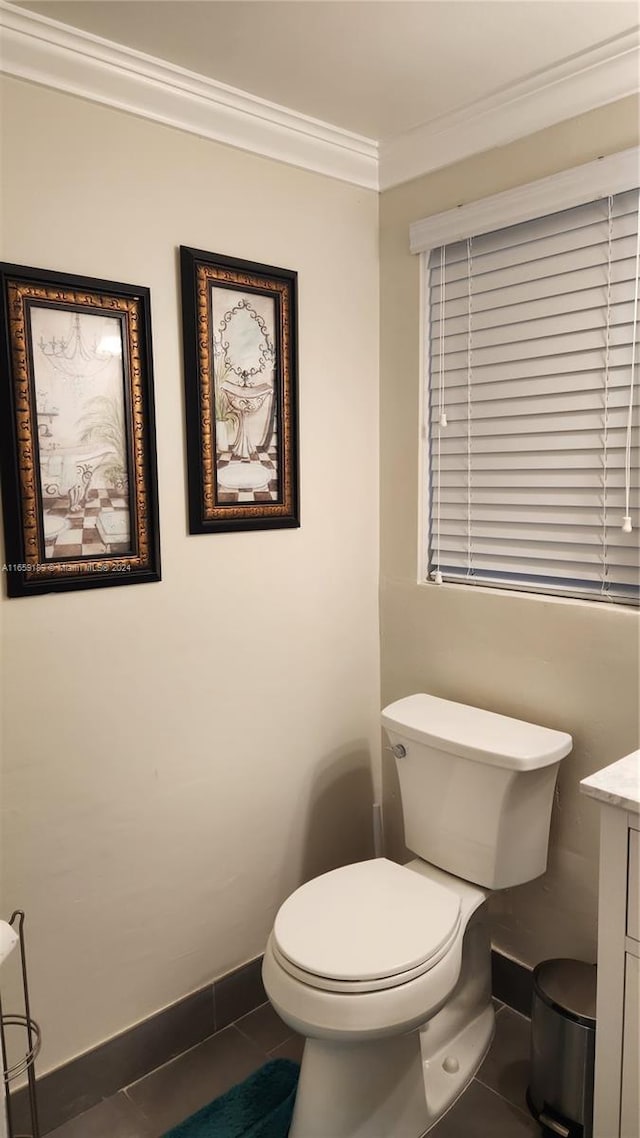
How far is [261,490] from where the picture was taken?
1938 millimetres

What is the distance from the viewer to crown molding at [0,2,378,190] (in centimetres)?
144

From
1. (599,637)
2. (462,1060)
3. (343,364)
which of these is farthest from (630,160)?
(462,1060)

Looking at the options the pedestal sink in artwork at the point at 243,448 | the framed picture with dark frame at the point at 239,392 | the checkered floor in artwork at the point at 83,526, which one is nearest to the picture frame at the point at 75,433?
the checkered floor in artwork at the point at 83,526

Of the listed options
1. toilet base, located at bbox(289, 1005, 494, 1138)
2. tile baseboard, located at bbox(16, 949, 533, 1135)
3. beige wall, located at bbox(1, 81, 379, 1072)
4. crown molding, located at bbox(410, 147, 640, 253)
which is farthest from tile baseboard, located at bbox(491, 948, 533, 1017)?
crown molding, located at bbox(410, 147, 640, 253)

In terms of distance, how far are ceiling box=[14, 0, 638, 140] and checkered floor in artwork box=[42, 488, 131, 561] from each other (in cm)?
92

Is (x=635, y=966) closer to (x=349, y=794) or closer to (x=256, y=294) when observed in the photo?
(x=349, y=794)

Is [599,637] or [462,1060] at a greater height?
[599,637]

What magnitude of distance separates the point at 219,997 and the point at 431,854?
0.69 meters

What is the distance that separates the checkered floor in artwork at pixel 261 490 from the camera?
1853 mm

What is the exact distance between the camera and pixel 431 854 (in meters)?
1.86

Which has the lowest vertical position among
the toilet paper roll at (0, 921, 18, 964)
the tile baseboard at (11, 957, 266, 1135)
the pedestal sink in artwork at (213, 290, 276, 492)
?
the tile baseboard at (11, 957, 266, 1135)

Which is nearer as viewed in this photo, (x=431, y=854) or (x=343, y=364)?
(x=431, y=854)

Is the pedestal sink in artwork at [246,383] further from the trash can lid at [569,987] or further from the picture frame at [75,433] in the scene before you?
the trash can lid at [569,987]

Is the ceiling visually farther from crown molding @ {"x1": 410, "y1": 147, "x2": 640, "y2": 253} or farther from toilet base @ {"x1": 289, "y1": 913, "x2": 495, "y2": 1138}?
toilet base @ {"x1": 289, "y1": 913, "x2": 495, "y2": 1138}
